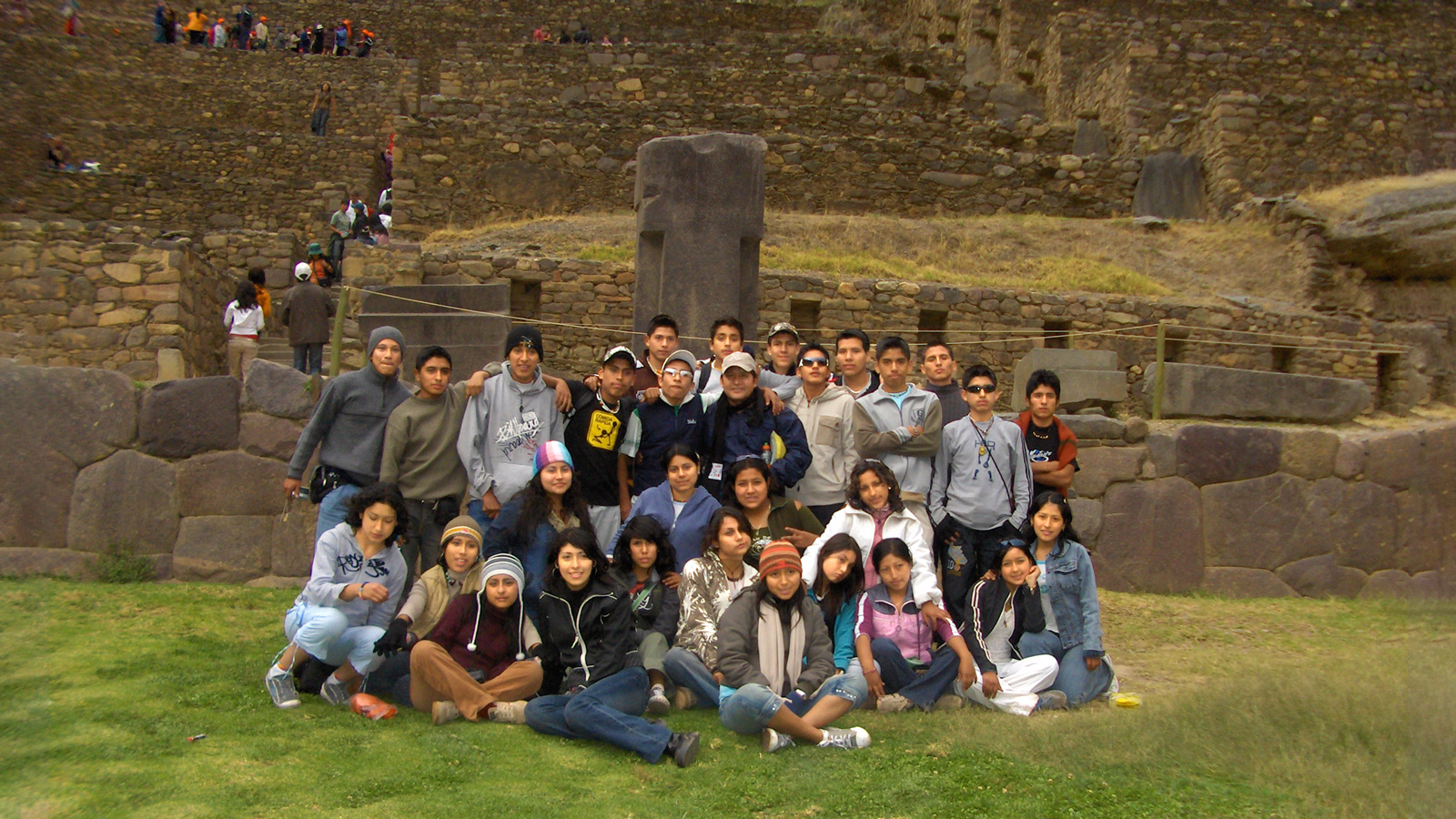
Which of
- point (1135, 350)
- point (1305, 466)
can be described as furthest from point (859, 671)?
point (1135, 350)

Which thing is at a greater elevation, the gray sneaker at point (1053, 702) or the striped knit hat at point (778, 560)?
the striped knit hat at point (778, 560)

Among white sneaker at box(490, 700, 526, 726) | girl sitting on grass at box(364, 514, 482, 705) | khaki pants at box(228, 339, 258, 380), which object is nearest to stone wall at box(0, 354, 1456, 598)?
girl sitting on grass at box(364, 514, 482, 705)

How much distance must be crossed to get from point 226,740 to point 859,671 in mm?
2685

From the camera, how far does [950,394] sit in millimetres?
6746

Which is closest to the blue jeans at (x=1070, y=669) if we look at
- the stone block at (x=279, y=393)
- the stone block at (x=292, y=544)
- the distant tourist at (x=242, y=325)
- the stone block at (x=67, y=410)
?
the stone block at (x=292, y=544)

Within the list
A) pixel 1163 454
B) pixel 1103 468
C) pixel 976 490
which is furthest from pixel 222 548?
pixel 1163 454

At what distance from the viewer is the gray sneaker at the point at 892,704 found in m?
5.33

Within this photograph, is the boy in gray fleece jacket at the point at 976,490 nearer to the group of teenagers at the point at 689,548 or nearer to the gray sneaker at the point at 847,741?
the group of teenagers at the point at 689,548

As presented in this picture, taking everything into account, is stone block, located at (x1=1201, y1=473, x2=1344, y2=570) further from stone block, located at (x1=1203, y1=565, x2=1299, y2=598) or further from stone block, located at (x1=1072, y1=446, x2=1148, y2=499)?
stone block, located at (x1=1072, y1=446, x2=1148, y2=499)

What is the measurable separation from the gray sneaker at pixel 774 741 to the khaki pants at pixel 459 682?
106 centimetres

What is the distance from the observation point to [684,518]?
5.75 meters

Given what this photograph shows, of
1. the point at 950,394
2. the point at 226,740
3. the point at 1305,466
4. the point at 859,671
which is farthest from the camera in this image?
the point at 1305,466

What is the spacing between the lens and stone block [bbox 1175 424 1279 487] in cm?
890

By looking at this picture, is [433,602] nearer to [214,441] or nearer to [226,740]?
[226,740]
